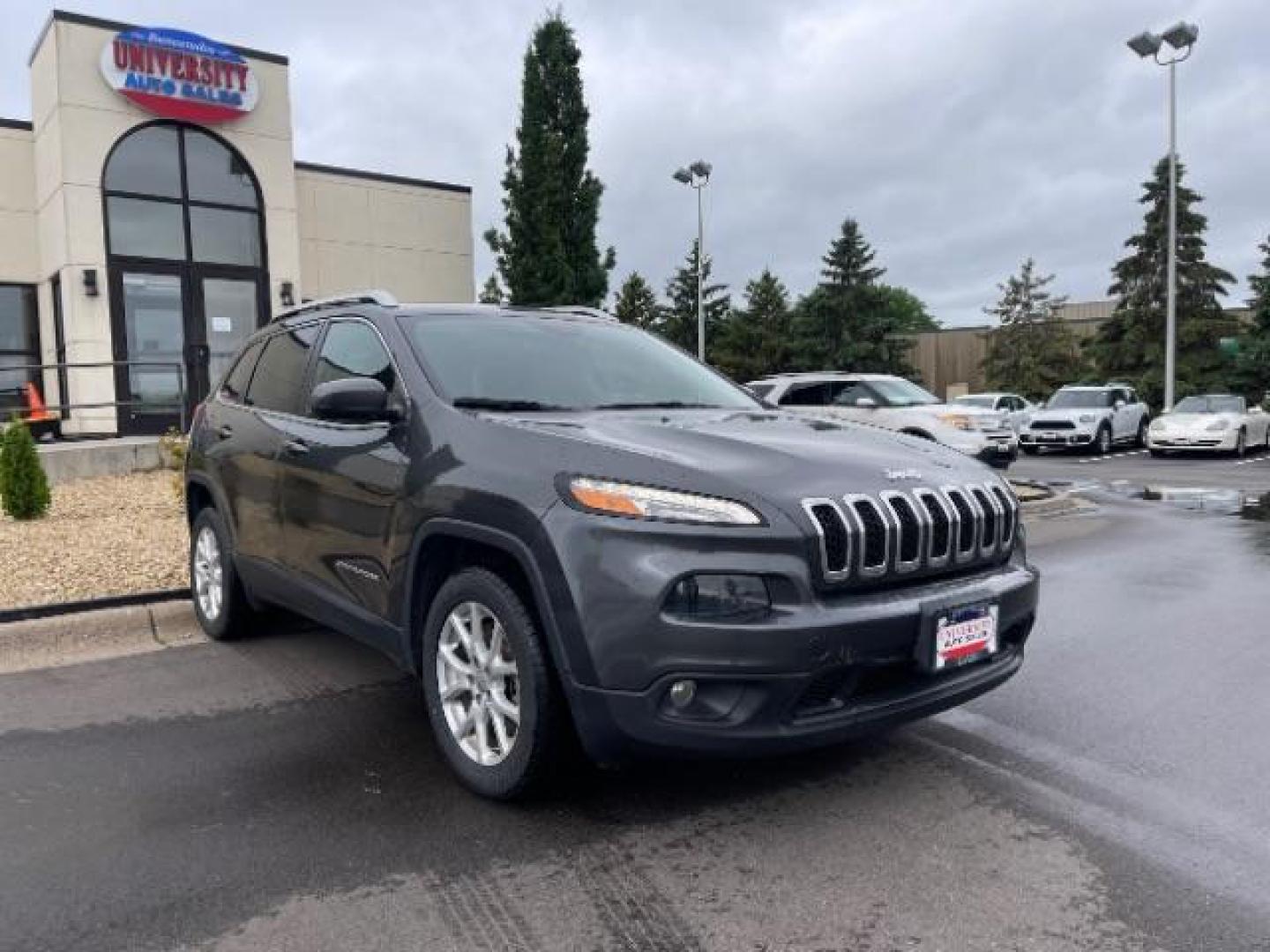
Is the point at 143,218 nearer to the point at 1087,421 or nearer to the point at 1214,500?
the point at 1214,500

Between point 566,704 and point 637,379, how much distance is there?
5.57 feet

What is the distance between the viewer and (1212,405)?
72.2ft

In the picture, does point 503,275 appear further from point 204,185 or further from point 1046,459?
point 1046,459

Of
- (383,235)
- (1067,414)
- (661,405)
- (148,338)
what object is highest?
(383,235)

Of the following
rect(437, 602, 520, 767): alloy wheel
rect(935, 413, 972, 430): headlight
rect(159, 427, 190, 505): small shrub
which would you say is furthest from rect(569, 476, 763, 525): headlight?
rect(935, 413, 972, 430): headlight

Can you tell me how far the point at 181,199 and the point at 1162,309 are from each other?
29.7m

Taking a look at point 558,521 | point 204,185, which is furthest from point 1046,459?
point 558,521

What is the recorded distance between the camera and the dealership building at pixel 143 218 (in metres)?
15.0

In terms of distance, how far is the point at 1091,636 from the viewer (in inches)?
218

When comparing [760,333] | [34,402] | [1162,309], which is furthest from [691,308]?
[34,402]

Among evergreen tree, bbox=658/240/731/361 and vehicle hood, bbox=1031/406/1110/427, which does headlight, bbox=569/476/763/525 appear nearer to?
vehicle hood, bbox=1031/406/1110/427

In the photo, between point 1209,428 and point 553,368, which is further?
point 1209,428

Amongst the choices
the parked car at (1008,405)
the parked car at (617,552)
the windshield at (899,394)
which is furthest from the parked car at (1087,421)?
the parked car at (617,552)

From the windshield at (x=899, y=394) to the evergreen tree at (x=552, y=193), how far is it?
27.0ft
